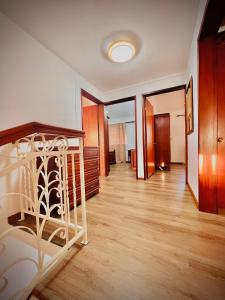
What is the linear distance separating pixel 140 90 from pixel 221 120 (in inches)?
80.4

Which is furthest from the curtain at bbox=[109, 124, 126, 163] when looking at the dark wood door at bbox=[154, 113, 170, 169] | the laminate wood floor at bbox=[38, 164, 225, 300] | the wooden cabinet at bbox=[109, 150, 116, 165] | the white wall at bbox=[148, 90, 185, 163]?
the laminate wood floor at bbox=[38, 164, 225, 300]

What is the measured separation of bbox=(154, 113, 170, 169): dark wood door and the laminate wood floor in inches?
116

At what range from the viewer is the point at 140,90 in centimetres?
316

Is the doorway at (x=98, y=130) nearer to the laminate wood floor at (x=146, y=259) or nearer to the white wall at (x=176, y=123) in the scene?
the laminate wood floor at (x=146, y=259)

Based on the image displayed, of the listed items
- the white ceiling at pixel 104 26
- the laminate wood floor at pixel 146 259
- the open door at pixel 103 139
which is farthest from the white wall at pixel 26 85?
the open door at pixel 103 139

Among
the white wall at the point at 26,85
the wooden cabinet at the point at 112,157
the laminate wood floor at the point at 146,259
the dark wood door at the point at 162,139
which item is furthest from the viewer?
the wooden cabinet at the point at 112,157

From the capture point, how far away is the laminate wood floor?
0.75 metres

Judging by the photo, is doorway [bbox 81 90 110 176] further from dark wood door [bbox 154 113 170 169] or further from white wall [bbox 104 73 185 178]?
dark wood door [bbox 154 113 170 169]

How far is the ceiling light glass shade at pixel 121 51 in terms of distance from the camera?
194 centimetres

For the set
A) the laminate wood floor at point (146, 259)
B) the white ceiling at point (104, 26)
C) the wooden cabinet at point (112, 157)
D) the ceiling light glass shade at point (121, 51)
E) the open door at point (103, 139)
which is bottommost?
the laminate wood floor at point (146, 259)

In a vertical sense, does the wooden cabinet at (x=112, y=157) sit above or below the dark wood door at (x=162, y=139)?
below

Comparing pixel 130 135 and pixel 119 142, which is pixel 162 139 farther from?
pixel 119 142

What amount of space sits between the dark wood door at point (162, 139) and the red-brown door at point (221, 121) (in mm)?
2897

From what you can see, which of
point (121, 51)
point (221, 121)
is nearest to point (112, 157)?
point (121, 51)
